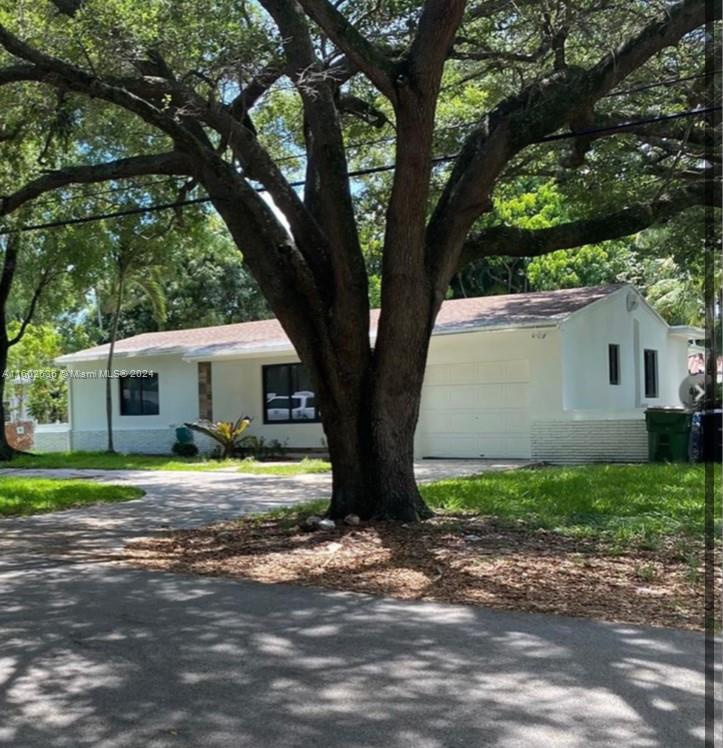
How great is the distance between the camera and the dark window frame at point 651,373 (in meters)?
23.2

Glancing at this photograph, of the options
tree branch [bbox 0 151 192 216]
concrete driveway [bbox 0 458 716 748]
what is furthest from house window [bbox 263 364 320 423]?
concrete driveway [bbox 0 458 716 748]

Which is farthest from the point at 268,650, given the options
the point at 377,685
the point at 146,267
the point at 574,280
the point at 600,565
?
the point at 574,280

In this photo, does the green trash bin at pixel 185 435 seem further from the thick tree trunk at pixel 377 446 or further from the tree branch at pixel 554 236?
the tree branch at pixel 554 236

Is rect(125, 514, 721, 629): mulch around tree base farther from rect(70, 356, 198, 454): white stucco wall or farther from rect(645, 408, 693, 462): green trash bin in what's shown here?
rect(70, 356, 198, 454): white stucco wall

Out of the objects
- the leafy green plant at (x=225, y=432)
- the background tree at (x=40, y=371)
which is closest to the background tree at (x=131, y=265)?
the leafy green plant at (x=225, y=432)

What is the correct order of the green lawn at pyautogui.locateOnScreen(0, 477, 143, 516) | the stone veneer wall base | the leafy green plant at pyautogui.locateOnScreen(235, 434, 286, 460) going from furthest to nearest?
1. the leafy green plant at pyautogui.locateOnScreen(235, 434, 286, 460)
2. the stone veneer wall base
3. the green lawn at pyautogui.locateOnScreen(0, 477, 143, 516)

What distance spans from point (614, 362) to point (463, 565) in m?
14.9

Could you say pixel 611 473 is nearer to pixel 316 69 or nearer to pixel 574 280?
pixel 316 69

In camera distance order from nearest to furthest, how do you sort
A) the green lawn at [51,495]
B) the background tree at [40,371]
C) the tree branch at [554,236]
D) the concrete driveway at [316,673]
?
1. the concrete driveway at [316,673]
2. the tree branch at [554,236]
3. the green lawn at [51,495]
4. the background tree at [40,371]

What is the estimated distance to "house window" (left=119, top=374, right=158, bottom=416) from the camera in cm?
Result: 2620

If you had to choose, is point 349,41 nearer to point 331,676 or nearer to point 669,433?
point 331,676

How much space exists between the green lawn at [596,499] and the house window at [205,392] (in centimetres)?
1171

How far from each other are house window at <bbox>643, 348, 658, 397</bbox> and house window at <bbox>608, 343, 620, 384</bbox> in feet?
5.94

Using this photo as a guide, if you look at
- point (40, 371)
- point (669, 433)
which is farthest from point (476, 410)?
point (40, 371)
